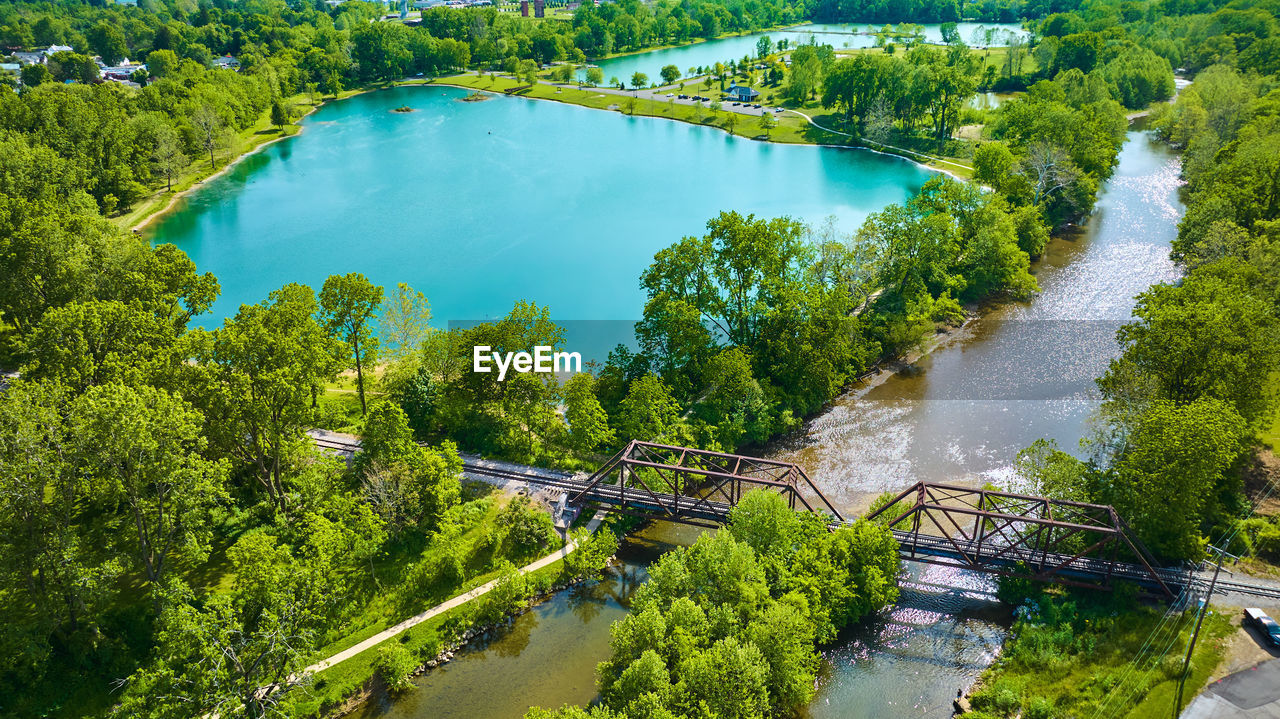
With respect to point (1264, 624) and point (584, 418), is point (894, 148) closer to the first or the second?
point (584, 418)

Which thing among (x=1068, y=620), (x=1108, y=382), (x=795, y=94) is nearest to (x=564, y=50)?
(x=795, y=94)

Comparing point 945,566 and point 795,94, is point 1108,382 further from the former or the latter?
point 795,94

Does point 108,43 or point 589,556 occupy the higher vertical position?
point 108,43

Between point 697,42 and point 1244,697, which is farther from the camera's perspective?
point 697,42

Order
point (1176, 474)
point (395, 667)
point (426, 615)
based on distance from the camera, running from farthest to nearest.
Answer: point (426, 615) → point (1176, 474) → point (395, 667)

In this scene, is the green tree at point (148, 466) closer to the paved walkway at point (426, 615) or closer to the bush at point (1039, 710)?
the paved walkway at point (426, 615)

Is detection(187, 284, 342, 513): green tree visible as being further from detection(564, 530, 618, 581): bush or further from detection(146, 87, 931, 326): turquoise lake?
detection(146, 87, 931, 326): turquoise lake

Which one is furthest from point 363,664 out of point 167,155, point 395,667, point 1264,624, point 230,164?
point 230,164
